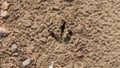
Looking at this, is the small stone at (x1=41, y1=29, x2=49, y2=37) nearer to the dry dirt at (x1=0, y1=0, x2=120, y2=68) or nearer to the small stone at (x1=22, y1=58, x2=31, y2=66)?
the dry dirt at (x1=0, y1=0, x2=120, y2=68)

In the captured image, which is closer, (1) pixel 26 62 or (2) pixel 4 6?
(1) pixel 26 62

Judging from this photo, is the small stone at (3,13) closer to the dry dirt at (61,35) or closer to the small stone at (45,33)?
the dry dirt at (61,35)

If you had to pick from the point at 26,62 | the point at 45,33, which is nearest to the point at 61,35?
the point at 45,33

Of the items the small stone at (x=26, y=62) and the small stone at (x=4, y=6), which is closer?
the small stone at (x=26, y=62)

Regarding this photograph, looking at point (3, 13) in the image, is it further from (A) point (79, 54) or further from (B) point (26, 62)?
(A) point (79, 54)

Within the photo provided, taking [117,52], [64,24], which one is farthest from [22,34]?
[117,52]

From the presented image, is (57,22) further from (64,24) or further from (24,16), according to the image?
(24,16)

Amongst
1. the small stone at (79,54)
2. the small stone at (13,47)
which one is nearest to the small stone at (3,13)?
the small stone at (13,47)

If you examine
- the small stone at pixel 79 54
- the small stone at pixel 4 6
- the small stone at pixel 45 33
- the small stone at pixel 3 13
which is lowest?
the small stone at pixel 79 54

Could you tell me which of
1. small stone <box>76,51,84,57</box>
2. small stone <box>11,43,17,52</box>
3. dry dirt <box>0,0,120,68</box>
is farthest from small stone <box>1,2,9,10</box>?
small stone <box>76,51,84,57</box>
